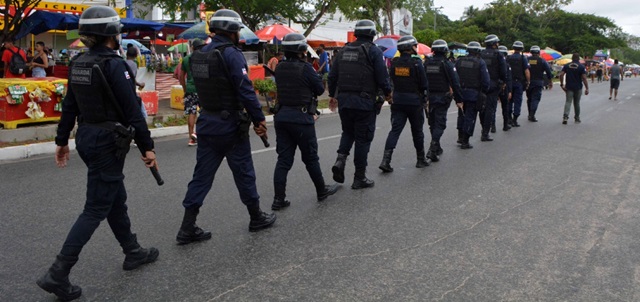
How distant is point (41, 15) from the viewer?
45.4 ft

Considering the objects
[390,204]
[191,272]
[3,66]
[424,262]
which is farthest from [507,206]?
[3,66]

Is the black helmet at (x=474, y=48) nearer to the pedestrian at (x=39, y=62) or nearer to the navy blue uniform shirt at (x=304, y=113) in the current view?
the navy blue uniform shirt at (x=304, y=113)

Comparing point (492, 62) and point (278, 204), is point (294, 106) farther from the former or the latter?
point (492, 62)

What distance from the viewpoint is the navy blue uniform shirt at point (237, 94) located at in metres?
4.52

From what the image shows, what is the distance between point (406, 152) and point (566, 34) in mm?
67598

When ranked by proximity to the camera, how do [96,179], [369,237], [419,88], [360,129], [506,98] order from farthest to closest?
[506,98], [419,88], [360,129], [369,237], [96,179]

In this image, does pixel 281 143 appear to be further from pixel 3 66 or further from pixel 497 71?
pixel 3 66

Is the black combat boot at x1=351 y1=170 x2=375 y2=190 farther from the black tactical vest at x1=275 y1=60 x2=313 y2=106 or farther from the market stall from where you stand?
the market stall

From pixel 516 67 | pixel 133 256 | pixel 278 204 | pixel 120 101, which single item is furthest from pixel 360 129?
pixel 516 67

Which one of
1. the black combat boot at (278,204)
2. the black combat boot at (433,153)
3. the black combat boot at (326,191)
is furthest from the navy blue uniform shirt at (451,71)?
the black combat boot at (278,204)

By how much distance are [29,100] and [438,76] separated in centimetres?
676

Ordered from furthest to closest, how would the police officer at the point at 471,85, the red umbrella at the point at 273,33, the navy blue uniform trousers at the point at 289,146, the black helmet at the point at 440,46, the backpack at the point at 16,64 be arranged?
the red umbrella at the point at 273,33, the backpack at the point at 16,64, the police officer at the point at 471,85, the black helmet at the point at 440,46, the navy blue uniform trousers at the point at 289,146

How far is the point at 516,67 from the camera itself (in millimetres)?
12812

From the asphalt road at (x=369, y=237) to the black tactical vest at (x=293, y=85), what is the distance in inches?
42.8
